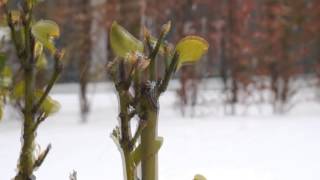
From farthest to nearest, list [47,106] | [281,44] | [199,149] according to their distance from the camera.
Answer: [281,44] → [199,149] → [47,106]

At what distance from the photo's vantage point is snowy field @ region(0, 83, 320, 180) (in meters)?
2.53

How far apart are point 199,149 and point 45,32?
102 inches

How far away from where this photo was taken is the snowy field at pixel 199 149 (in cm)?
253

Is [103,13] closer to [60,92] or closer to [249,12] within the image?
[249,12]

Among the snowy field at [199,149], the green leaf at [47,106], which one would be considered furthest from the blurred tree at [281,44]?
the green leaf at [47,106]

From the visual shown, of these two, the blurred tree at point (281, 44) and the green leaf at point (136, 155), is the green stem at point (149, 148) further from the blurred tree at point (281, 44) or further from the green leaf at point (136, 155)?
the blurred tree at point (281, 44)

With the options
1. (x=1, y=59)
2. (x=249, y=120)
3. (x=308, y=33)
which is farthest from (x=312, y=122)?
(x=1, y=59)

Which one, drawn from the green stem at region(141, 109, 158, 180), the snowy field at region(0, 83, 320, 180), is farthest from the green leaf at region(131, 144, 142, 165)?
the snowy field at region(0, 83, 320, 180)

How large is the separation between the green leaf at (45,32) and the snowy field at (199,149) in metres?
1.55

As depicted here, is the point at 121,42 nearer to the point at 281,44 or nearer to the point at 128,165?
the point at 128,165

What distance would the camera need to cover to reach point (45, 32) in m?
0.81

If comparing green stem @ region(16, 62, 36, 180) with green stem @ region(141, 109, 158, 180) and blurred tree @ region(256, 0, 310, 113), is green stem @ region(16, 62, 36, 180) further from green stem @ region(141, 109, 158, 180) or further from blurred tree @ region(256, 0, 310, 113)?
blurred tree @ region(256, 0, 310, 113)

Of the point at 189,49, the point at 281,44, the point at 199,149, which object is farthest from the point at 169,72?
the point at 281,44

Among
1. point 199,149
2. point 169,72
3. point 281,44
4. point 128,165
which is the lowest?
point 199,149
